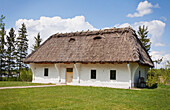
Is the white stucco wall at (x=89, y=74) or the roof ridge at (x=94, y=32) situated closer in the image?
the white stucco wall at (x=89, y=74)

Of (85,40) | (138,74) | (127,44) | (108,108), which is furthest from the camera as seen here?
(85,40)

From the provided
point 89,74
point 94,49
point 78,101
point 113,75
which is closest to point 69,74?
point 89,74

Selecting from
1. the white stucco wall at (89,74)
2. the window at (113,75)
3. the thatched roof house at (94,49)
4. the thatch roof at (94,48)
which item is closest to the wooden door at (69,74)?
the white stucco wall at (89,74)

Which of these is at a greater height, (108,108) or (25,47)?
(25,47)

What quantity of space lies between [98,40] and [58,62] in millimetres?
4966

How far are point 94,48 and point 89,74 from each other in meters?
2.75

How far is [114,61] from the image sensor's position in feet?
55.9

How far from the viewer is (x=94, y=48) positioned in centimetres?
1967

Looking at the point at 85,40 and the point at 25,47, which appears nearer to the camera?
the point at 85,40

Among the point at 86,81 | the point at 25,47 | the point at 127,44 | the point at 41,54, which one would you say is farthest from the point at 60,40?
the point at 25,47

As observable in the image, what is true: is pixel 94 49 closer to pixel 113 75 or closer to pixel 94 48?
pixel 94 48

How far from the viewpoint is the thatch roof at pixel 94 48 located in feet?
57.6

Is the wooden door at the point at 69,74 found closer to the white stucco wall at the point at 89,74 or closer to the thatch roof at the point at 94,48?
the white stucco wall at the point at 89,74

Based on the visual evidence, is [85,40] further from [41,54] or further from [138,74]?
[138,74]
